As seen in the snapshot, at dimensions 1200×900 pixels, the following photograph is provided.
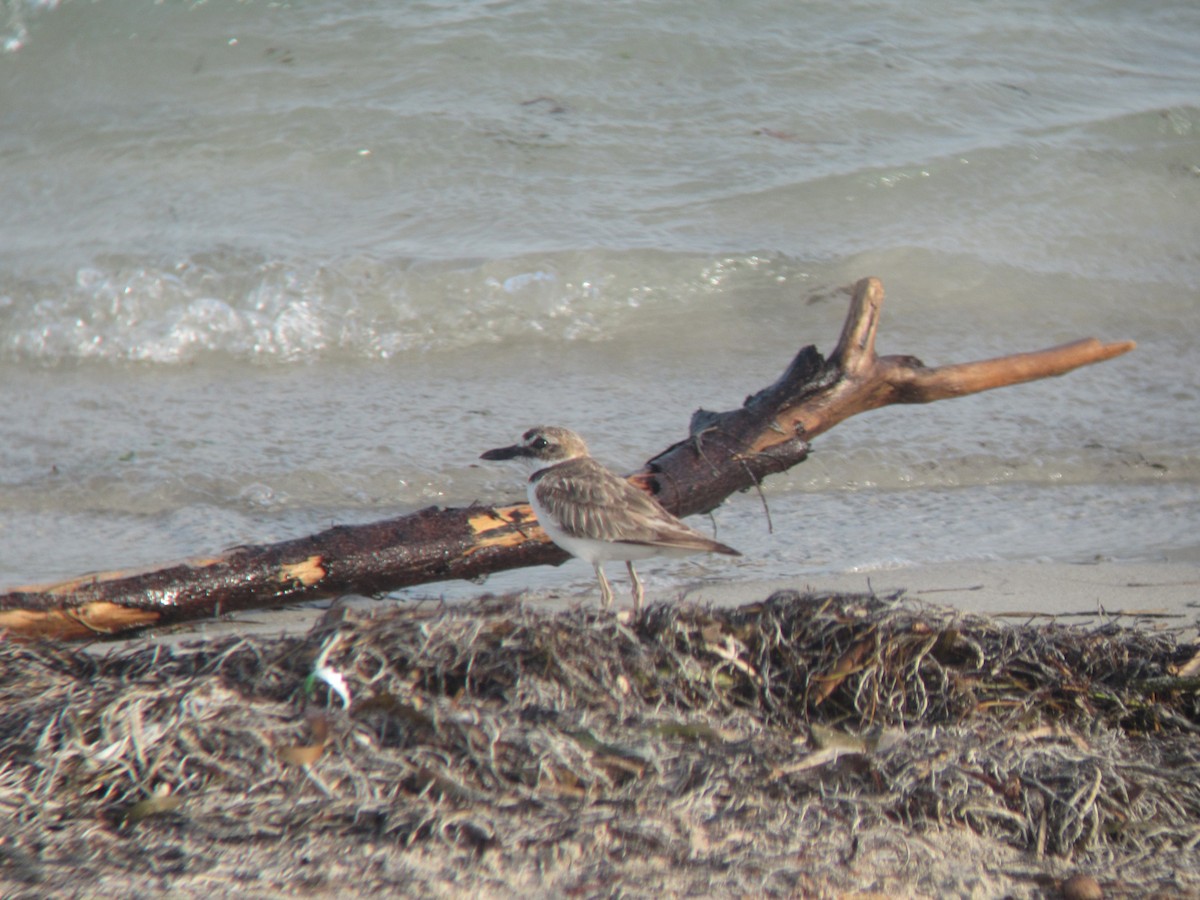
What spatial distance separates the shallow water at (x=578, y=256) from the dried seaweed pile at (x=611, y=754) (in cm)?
156

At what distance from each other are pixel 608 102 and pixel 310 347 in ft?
12.3

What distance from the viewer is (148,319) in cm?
789

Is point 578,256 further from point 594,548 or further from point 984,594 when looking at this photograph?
point 594,548

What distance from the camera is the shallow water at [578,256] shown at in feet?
19.6

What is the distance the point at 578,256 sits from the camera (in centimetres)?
836

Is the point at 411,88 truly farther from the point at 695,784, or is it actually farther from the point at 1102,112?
the point at 695,784

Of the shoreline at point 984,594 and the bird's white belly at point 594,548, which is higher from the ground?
the bird's white belly at point 594,548

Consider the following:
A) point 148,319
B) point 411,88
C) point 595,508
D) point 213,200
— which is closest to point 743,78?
point 411,88

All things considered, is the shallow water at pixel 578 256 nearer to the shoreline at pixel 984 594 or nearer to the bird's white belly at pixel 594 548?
the shoreline at pixel 984 594

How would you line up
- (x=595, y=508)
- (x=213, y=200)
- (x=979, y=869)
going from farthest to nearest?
(x=213, y=200), (x=595, y=508), (x=979, y=869)

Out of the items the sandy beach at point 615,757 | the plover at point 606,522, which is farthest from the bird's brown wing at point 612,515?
the sandy beach at point 615,757

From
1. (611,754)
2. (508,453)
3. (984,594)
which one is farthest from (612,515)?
(984,594)

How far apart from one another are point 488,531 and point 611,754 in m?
1.39

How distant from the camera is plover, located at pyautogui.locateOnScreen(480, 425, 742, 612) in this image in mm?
4000
